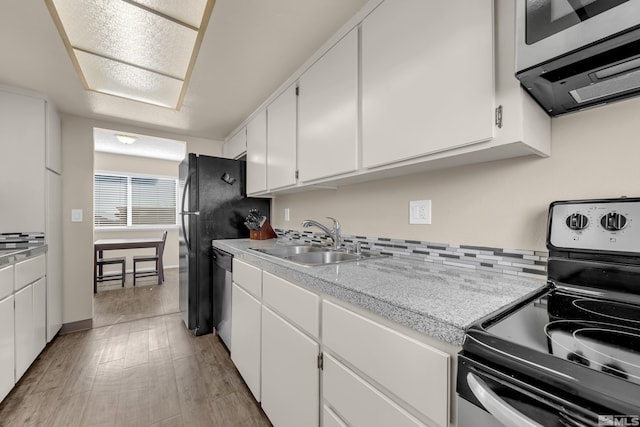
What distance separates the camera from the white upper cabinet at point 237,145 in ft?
9.37

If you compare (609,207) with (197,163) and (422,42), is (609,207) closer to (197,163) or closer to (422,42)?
(422,42)

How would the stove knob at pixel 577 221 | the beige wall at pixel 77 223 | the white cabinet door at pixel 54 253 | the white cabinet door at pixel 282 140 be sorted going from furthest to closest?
the beige wall at pixel 77 223 → the white cabinet door at pixel 54 253 → the white cabinet door at pixel 282 140 → the stove knob at pixel 577 221

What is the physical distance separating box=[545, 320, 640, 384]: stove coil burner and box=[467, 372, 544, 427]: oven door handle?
0.42 feet

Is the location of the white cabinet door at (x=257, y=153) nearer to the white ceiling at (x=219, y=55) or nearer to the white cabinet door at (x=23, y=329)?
the white ceiling at (x=219, y=55)

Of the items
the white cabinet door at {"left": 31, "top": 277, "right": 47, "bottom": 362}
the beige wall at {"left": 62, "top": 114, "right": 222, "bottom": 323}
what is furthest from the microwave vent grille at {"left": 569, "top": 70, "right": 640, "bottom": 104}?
the beige wall at {"left": 62, "top": 114, "right": 222, "bottom": 323}

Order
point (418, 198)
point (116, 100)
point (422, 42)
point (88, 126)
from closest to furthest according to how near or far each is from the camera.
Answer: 1. point (422, 42)
2. point (418, 198)
3. point (116, 100)
4. point (88, 126)

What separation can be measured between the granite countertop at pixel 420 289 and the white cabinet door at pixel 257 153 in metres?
1.25

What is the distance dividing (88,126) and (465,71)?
3.57m

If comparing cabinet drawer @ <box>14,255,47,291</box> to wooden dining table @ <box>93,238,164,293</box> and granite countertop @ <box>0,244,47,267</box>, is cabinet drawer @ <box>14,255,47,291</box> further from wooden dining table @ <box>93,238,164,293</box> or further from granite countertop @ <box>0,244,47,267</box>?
wooden dining table @ <box>93,238,164,293</box>

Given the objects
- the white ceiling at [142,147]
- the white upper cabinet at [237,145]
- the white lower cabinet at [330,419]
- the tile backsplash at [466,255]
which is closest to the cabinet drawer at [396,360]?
the white lower cabinet at [330,419]

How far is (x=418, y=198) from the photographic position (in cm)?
138

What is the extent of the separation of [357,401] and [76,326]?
321 cm

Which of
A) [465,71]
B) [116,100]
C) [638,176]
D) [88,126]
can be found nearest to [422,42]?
[465,71]

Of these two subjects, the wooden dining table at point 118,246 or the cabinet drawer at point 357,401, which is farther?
the wooden dining table at point 118,246
